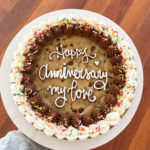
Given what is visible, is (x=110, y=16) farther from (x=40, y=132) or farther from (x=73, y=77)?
(x=40, y=132)

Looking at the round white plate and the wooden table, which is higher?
the wooden table

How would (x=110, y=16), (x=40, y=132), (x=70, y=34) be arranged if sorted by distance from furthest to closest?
(x=110, y=16), (x=70, y=34), (x=40, y=132)

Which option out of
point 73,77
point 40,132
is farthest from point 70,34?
point 40,132

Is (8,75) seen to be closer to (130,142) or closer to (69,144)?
(69,144)

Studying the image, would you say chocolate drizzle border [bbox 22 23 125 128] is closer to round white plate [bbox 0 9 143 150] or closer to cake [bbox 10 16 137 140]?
cake [bbox 10 16 137 140]

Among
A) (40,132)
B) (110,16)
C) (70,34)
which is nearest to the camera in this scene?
(40,132)

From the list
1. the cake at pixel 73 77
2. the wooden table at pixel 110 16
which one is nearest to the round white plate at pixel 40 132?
the cake at pixel 73 77

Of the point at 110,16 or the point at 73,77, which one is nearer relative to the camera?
the point at 73,77

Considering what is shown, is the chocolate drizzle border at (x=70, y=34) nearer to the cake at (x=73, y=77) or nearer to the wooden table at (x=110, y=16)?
the cake at (x=73, y=77)

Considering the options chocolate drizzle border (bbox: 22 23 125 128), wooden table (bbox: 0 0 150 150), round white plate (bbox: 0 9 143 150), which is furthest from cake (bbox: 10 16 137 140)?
wooden table (bbox: 0 0 150 150)
